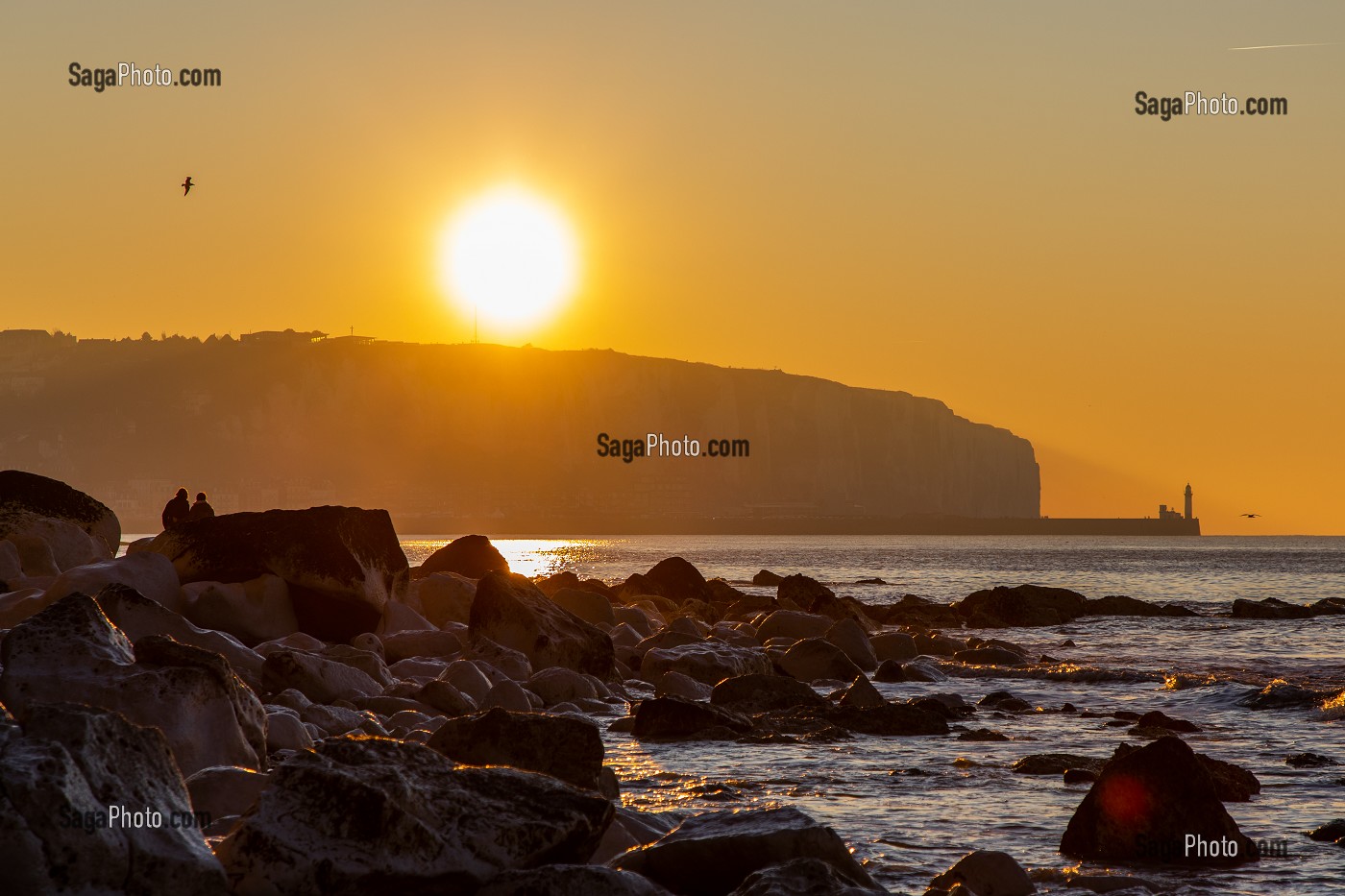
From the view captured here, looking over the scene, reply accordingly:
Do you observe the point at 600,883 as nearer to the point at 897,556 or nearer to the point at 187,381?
the point at 897,556

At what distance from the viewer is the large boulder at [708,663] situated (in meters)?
17.4

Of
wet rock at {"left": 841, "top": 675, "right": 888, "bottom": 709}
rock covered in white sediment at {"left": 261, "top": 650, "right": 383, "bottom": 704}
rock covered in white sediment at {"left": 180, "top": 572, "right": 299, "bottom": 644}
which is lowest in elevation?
wet rock at {"left": 841, "top": 675, "right": 888, "bottom": 709}

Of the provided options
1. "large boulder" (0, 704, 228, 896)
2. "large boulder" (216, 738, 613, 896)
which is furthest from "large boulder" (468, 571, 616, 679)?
"large boulder" (0, 704, 228, 896)

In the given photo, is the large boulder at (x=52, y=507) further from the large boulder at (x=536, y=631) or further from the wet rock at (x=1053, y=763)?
the wet rock at (x=1053, y=763)

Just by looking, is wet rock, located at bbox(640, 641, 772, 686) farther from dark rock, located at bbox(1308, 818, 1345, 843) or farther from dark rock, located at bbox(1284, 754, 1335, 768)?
dark rock, located at bbox(1308, 818, 1345, 843)

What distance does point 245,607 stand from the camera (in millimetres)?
15969

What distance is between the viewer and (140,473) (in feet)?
626

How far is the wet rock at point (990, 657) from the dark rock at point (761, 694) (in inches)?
322

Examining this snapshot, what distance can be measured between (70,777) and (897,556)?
9569 centimetres

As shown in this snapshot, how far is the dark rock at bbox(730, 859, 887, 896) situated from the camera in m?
6.47

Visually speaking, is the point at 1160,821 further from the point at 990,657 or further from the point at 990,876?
the point at 990,657

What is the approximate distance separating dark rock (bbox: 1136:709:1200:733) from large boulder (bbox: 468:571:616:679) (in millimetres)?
6383

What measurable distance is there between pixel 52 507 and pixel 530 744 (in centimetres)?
1461

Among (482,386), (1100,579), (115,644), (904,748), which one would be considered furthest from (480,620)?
(482,386)
